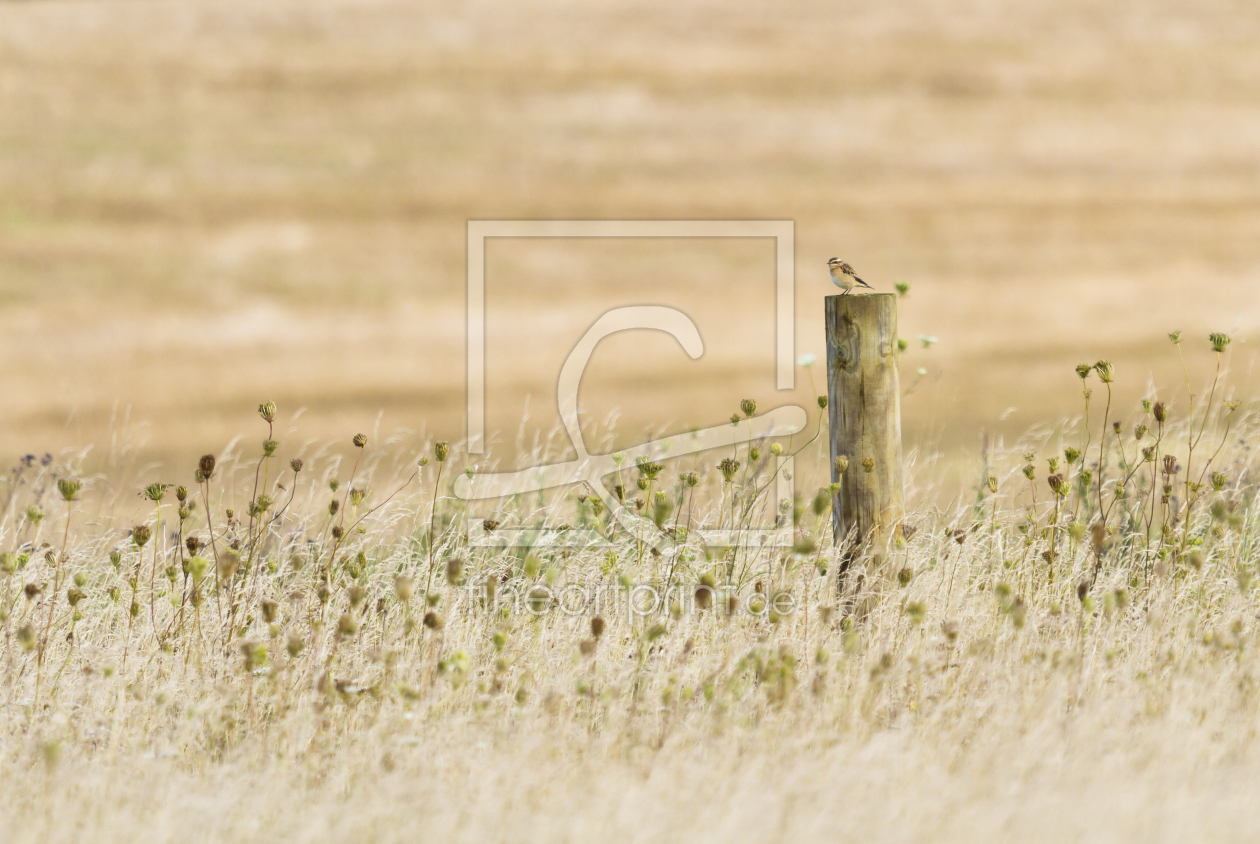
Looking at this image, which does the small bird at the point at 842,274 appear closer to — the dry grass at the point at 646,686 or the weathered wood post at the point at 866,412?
the weathered wood post at the point at 866,412

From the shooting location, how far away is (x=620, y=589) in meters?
4.84

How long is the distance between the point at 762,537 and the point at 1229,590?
2066mm

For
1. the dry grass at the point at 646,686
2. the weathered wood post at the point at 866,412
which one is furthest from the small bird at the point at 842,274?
the dry grass at the point at 646,686

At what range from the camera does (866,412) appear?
182 inches

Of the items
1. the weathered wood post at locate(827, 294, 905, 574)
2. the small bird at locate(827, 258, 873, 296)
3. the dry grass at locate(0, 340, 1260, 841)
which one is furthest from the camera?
the small bird at locate(827, 258, 873, 296)

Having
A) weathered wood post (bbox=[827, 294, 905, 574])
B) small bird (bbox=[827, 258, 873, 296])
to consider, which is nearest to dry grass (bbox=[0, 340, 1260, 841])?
weathered wood post (bbox=[827, 294, 905, 574])

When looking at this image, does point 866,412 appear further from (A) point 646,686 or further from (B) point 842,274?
(A) point 646,686

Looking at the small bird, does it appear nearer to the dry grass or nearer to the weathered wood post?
the weathered wood post

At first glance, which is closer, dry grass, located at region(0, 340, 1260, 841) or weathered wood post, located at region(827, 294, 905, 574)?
dry grass, located at region(0, 340, 1260, 841)

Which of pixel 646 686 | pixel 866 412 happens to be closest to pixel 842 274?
pixel 866 412

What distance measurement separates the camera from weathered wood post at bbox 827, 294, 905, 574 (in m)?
4.62

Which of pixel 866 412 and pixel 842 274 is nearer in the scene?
pixel 866 412

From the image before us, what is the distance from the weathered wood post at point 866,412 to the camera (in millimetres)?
4617

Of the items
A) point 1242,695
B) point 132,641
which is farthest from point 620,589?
point 1242,695
